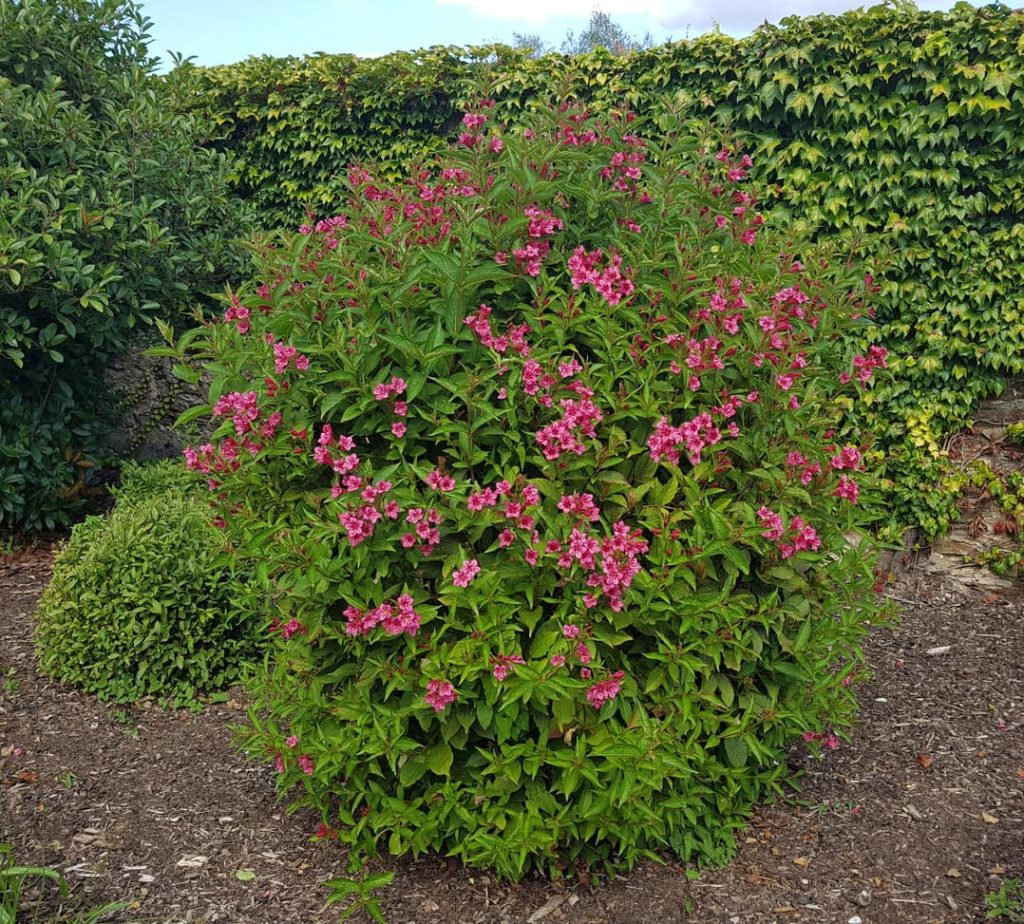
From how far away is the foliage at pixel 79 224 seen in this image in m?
4.94

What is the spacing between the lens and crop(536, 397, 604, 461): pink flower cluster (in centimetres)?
246

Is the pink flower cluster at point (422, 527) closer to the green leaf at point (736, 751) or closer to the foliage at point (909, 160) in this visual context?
the green leaf at point (736, 751)

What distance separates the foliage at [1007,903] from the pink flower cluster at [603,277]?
208 cm

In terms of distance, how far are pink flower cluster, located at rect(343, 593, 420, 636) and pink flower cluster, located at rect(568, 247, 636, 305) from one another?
1.01m

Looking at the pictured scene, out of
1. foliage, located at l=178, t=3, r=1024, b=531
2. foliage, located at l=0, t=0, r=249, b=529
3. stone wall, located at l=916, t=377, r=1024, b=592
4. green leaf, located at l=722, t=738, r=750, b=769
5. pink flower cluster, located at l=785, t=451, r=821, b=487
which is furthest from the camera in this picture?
stone wall, located at l=916, t=377, r=1024, b=592

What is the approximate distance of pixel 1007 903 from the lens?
2.73 meters

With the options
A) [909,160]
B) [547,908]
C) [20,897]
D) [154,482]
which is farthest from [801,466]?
[154,482]

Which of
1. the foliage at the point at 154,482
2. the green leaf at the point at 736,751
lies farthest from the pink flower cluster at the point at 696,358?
the foliage at the point at 154,482

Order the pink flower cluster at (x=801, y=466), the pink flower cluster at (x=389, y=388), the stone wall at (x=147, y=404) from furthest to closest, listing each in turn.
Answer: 1. the stone wall at (x=147, y=404)
2. the pink flower cluster at (x=801, y=466)
3. the pink flower cluster at (x=389, y=388)

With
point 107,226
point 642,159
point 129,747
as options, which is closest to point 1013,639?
point 642,159

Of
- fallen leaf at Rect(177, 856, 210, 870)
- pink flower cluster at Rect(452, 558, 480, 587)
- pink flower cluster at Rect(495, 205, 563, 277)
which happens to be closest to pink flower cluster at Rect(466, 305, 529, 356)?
pink flower cluster at Rect(495, 205, 563, 277)

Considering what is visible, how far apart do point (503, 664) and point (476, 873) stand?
926mm

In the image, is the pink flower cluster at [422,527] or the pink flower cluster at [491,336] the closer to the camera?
the pink flower cluster at [422,527]

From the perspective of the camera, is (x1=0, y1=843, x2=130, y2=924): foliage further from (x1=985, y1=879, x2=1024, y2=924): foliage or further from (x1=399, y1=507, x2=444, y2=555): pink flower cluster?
(x1=985, y1=879, x2=1024, y2=924): foliage
